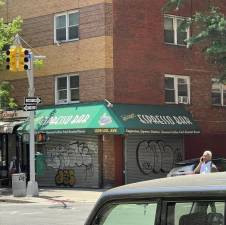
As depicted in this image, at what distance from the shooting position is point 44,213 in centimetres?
1770

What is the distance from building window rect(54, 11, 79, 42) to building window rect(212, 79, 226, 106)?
323 inches

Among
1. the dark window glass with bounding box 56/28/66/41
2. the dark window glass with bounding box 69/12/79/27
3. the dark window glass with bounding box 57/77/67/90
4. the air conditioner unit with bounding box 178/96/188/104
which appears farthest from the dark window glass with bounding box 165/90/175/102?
the dark window glass with bounding box 56/28/66/41

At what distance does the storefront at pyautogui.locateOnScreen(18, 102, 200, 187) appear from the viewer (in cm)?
2638

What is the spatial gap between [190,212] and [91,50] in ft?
80.3

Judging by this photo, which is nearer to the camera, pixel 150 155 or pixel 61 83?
pixel 150 155


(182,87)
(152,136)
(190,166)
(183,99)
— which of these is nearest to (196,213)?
(190,166)

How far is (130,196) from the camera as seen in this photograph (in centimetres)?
352

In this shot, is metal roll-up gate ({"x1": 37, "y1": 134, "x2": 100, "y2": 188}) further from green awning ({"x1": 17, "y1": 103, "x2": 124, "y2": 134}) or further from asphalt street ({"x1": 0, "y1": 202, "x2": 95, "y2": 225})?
asphalt street ({"x1": 0, "y1": 202, "x2": 95, "y2": 225})

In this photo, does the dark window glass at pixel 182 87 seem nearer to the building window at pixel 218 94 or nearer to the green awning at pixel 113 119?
the green awning at pixel 113 119

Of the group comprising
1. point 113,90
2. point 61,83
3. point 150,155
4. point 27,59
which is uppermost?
point 27,59

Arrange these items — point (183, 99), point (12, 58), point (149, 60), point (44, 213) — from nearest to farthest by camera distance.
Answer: point (44, 213) → point (12, 58) → point (149, 60) → point (183, 99)

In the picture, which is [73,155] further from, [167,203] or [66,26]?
[167,203]

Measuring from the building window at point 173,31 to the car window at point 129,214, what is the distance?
2637cm

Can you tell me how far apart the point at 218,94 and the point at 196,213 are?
29.5 m
